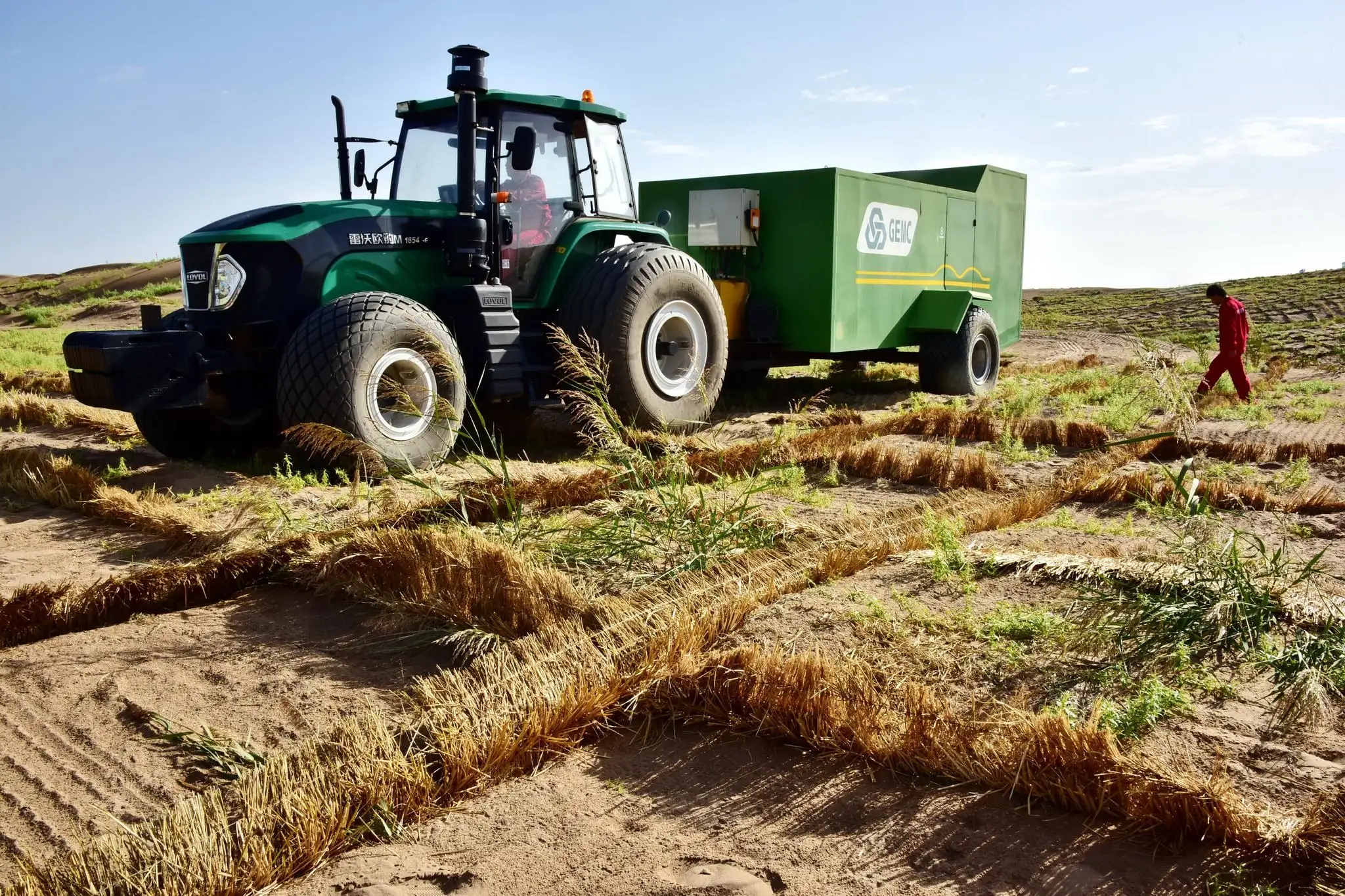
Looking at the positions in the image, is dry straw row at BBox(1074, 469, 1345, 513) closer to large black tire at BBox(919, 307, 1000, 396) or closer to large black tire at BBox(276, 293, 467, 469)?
large black tire at BBox(276, 293, 467, 469)

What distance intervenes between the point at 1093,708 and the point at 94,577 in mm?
3473

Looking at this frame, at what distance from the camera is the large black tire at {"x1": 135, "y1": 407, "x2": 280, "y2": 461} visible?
6.72 meters

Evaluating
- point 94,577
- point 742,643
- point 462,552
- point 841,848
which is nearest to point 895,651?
point 742,643

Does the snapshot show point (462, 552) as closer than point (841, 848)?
No

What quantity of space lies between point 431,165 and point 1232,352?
706 cm

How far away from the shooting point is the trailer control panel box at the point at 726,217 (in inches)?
363

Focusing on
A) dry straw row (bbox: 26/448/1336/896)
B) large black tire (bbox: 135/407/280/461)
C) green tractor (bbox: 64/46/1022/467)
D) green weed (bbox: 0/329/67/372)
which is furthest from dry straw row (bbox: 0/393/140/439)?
dry straw row (bbox: 26/448/1336/896)

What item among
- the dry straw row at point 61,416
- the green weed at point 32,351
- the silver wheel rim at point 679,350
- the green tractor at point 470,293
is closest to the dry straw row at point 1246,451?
the green tractor at point 470,293

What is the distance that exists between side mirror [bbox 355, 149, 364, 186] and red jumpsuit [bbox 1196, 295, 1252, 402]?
7.24m

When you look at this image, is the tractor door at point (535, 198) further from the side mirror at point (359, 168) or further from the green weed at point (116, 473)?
the green weed at point (116, 473)

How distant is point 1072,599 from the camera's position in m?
3.47

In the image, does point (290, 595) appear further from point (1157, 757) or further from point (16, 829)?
point (1157, 757)

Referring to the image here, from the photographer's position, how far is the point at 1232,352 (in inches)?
380

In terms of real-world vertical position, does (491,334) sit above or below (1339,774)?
above
